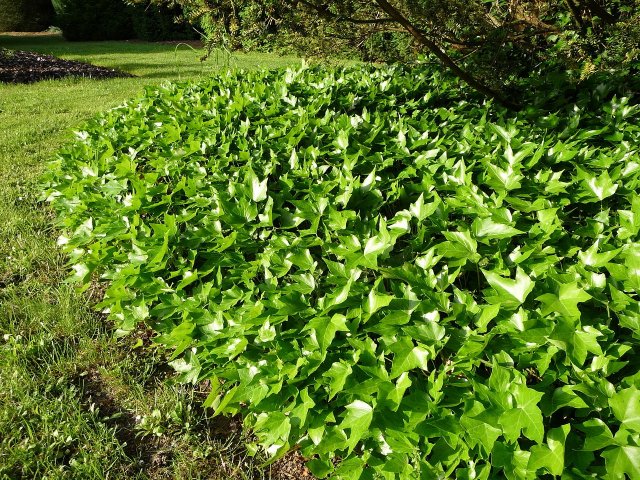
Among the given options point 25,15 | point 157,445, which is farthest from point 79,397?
point 25,15

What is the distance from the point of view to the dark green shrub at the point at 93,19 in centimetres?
2447

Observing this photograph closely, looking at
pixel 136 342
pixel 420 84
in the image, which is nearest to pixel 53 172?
pixel 136 342

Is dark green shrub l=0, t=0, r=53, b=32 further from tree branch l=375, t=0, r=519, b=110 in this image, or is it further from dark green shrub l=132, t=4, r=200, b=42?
tree branch l=375, t=0, r=519, b=110

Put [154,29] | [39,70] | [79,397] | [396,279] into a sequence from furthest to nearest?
[154,29], [39,70], [79,397], [396,279]

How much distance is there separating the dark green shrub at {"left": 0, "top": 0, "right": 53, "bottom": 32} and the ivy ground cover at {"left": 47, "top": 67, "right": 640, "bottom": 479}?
29051 mm

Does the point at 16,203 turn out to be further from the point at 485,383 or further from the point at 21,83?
the point at 21,83

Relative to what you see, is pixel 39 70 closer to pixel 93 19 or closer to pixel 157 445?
pixel 157 445

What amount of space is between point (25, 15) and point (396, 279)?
105ft

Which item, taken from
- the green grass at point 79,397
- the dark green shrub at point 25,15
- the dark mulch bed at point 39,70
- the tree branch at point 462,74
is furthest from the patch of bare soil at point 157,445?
the dark green shrub at point 25,15

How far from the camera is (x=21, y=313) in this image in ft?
9.13

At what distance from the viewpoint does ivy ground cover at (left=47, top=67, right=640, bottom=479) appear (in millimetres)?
1361

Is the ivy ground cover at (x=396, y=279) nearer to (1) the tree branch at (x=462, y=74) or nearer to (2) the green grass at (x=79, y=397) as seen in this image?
(2) the green grass at (x=79, y=397)

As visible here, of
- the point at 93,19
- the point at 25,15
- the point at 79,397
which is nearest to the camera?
the point at 79,397

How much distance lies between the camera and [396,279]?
76.0 inches
